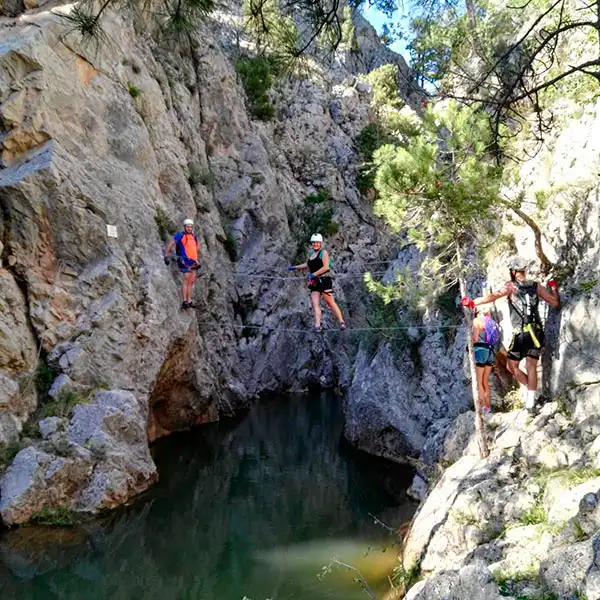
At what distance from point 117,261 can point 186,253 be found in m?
1.79

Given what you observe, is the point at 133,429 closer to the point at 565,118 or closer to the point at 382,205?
the point at 382,205

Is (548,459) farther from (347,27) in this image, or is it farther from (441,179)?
(347,27)

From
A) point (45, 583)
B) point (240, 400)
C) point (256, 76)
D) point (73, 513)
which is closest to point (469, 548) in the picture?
point (45, 583)

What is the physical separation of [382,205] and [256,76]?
19.0m

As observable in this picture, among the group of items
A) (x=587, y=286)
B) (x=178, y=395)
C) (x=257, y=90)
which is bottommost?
(x=178, y=395)

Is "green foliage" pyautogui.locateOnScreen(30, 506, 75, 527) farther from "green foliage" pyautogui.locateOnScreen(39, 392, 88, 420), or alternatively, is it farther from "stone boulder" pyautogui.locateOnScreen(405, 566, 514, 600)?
"stone boulder" pyautogui.locateOnScreen(405, 566, 514, 600)

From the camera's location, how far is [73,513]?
8625 millimetres

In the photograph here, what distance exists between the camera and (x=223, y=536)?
356 inches

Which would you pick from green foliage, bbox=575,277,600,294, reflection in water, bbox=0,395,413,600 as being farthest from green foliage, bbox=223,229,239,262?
green foliage, bbox=575,277,600,294

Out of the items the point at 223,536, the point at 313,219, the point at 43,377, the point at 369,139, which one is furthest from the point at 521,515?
the point at 369,139

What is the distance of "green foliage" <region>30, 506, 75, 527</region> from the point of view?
825cm

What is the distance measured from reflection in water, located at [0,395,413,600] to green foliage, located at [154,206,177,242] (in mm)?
5218

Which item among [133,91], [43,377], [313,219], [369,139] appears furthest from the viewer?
[369,139]

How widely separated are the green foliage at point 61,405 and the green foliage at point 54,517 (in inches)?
63.6
